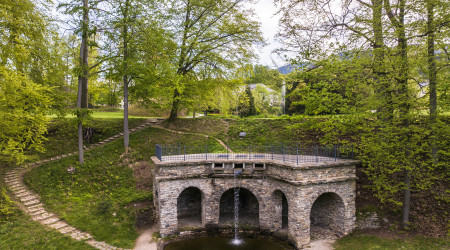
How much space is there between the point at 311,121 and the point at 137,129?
641 inches

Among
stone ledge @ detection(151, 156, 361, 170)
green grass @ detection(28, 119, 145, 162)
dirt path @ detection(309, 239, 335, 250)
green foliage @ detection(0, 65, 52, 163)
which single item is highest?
green foliage @ detection(0, 65, 52, 163)

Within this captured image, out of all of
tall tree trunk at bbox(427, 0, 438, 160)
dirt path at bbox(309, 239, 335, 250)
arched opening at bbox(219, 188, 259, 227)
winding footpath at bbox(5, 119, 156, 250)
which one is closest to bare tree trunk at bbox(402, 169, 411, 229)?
tall tree trunk at bbox(427, 0, 438, 160)

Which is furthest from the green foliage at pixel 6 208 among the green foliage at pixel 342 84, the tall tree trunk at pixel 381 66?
the tall tree trunk at pixel 381 66

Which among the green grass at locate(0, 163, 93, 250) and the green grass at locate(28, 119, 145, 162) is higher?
the green grass at locate(28, 119, 145, 162)

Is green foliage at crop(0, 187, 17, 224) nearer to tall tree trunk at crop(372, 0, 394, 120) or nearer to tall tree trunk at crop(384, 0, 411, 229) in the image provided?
tall tree trunk at crop(372, 0, 394, 120)

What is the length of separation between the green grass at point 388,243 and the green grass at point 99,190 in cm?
1085

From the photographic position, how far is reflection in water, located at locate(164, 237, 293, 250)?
13188 mm

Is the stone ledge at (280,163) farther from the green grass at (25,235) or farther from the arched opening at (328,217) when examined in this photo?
the green grass at (25,235)

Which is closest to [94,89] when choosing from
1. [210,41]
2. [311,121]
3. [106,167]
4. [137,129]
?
[137,129]

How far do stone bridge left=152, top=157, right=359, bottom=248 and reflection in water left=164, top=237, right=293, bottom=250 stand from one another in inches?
33.0

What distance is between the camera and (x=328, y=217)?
14766 millimetres

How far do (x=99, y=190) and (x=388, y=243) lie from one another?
1688 centimetres

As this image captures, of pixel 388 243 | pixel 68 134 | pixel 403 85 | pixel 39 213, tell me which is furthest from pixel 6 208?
pixel 403 85

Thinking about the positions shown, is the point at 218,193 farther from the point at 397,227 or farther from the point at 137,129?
the point at 137,129
